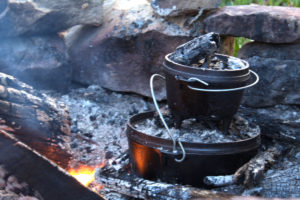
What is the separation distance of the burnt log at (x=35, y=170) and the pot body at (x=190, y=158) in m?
0.57

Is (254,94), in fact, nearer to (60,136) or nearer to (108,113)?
(108,113)

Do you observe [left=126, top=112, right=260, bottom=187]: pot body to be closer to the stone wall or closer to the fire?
the fire

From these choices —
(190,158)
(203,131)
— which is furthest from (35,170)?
(203,131)

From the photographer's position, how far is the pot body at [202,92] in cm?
175

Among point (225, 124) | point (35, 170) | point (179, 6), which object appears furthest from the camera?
point (179, 6)

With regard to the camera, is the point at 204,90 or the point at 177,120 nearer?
the point at 204,90

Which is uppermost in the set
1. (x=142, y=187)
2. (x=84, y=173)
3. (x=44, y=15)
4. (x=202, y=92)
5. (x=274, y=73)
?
(x=44, y=15)

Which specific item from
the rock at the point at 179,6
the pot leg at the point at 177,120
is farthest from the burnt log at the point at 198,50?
the rock at the point at 179,6

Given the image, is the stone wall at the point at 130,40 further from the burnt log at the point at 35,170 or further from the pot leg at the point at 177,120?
the burnt log at the point at 35,170

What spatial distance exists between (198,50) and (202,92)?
0.23 metres

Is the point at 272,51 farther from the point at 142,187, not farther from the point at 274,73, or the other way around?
the point at 142,187

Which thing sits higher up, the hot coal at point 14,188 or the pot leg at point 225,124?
the hot coal at point 14,188

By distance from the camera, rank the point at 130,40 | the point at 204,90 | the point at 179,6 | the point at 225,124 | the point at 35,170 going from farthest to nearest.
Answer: the point at 130,40
the point at 179,6
the point at 225,124
the point at 204,90
the point at 35,170

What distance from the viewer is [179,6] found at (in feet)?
8.51
